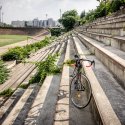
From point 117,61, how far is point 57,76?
3.41 m

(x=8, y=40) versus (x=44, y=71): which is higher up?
(x=8, y=40)

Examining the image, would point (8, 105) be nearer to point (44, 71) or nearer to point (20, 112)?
point (20, 112)

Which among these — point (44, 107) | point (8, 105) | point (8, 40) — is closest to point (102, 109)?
point (44, 107)

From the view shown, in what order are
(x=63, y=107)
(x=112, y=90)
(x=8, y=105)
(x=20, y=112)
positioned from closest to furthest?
1. (x=63, y=107)
2. (x=112, y=90)
3. (x=20, y=112)
4. (x=8, y=105)

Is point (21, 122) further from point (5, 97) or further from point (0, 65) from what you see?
point (0, 65)

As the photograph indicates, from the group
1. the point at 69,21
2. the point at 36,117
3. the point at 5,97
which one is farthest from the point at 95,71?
the point at 69,21

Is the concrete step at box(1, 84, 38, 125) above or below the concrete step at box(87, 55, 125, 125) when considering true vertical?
below

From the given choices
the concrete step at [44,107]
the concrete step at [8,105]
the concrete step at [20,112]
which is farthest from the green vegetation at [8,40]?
the concrete step at [44,107]

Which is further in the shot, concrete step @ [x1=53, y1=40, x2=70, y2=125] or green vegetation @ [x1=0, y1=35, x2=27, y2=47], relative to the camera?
green vegetation @ [x1=0, y1=35, x2=27, y2=47]

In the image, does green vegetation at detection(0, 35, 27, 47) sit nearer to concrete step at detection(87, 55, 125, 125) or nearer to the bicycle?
concrete step at detection(87, 55, 125, 125)

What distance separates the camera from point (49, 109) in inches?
204

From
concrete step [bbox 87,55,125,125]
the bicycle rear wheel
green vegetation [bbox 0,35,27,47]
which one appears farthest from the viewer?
green vegetation [bbox 0,35,27,47]

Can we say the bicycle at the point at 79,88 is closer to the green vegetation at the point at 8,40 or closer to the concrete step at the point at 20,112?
the concrete step at the point at 20,112

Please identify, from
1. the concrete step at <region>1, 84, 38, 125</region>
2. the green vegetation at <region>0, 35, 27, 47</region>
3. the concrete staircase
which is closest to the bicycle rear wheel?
the concrete staircase
